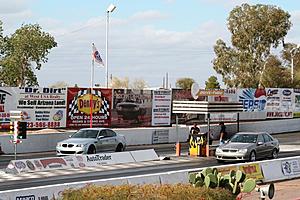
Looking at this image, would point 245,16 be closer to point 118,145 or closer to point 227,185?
point 118,145

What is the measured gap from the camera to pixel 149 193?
37.8 feet

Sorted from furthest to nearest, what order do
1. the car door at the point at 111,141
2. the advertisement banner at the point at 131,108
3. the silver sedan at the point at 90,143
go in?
the advertisement banner at the point at 131,108 → the car door at the point at 111,141 → the silver sedan at the point at 90,143

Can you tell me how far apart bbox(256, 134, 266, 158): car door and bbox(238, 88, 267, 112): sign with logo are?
2458 cm

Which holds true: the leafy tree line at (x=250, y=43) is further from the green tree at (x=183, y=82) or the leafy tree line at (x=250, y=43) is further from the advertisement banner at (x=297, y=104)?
the green tree at (x=183, y=82)

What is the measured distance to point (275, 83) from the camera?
8594cm

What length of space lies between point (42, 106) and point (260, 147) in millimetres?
15826

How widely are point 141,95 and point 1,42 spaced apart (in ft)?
80.9

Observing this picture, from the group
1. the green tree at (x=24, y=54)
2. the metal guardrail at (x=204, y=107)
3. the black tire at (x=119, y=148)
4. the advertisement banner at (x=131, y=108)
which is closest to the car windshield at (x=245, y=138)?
the metal guardrail at (x=204, y=107)

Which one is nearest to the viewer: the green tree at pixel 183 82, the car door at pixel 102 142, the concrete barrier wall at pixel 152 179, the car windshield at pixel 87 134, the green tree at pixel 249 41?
the concrete barrier wall at pixel 152 179

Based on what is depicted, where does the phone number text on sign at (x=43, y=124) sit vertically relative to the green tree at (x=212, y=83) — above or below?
below

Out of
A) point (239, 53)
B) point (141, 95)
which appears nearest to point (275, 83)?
point (239, 53)

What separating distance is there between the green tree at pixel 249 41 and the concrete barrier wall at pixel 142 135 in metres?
28.2

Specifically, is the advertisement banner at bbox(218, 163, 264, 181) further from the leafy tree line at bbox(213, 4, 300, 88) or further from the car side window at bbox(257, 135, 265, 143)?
the leafy tree line at bbox(213, 4, 300, 88)

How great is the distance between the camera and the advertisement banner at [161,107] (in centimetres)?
4625
